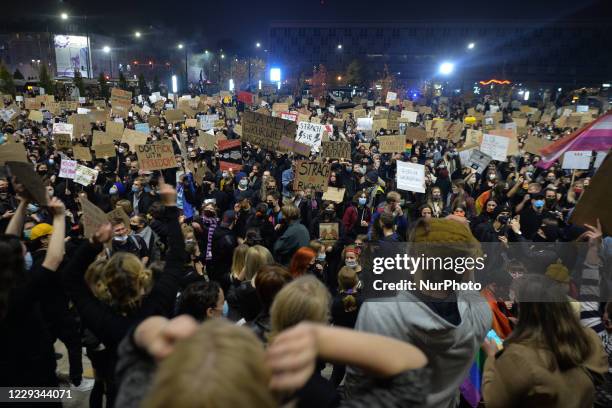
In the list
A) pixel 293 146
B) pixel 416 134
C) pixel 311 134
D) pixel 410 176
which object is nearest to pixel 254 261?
pixel 410 176

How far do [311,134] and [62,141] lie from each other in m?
7.35

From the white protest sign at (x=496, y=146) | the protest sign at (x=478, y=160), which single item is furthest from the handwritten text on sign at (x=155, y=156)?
the white protest sign at (x=496, y=146)

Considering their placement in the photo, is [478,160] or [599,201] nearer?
[599,201]

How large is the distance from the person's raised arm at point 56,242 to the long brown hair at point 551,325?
253cm

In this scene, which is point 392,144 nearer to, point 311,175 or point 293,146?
point 293,146

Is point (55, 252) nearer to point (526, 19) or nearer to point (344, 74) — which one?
point (344, 74)

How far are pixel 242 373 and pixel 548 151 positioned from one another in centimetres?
455

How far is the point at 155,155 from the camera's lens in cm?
948

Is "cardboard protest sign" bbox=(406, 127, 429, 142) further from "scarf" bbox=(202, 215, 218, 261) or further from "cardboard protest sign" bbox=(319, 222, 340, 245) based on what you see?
"scarf" bbox=(202, 215, 218, 261)

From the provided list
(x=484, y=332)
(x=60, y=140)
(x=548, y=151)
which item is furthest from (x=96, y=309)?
(x=60, y=140)

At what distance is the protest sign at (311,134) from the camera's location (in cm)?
1209

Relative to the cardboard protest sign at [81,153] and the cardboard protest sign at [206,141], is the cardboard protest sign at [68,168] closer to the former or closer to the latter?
the cardboard protest sign at [81,153]

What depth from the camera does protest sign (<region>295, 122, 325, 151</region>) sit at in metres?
12.1

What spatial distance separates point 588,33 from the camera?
8519cm
